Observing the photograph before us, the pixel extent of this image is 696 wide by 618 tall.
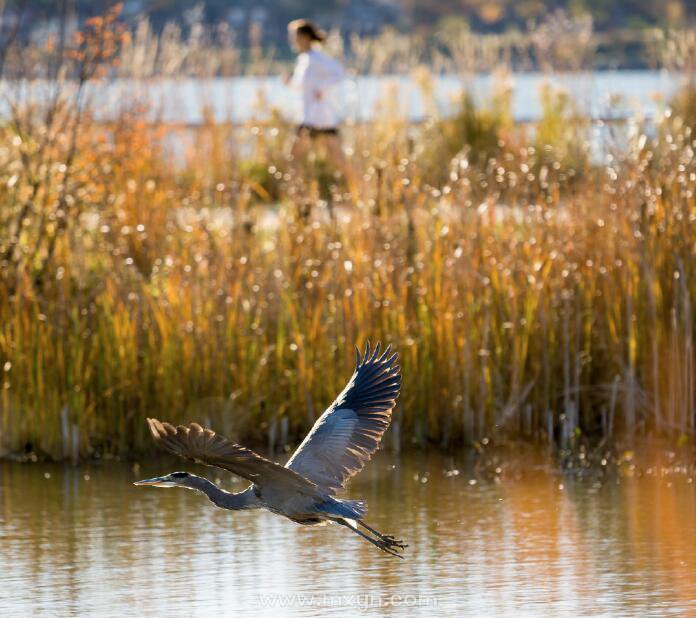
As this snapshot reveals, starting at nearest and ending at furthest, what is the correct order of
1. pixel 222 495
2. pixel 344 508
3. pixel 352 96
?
pixel 344 508
pixel 222 495
pixel 352 96

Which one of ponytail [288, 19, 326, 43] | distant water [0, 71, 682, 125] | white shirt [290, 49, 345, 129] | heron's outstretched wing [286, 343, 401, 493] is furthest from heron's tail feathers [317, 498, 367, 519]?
ponytail [288, 19, 326, 43]

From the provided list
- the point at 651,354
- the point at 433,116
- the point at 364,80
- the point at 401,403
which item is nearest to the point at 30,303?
the point at 401,403

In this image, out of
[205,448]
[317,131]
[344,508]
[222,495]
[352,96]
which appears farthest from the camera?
[352,96]

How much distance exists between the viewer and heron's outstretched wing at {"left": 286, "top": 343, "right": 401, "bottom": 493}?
6223 mm

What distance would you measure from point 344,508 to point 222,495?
504 millimetres

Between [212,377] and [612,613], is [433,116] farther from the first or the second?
[612,613]

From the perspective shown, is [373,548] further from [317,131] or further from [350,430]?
[317,131]

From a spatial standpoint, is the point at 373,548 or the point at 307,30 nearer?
the point at 373,548

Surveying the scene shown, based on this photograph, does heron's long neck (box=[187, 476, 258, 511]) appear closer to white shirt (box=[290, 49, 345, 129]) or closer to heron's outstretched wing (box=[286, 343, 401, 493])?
heron's outstretched wing (box=[286, 343, 401, 493])

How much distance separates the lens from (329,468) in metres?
6.24

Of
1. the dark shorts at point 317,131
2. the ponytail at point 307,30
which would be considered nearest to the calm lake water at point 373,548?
the dark shorts at point 317,131

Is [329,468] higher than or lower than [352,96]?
lower

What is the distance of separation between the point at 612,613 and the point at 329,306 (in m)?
3.24

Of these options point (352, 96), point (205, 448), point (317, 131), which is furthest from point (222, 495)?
point (352, 96)
